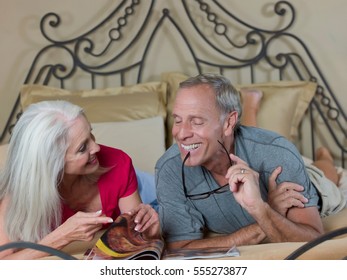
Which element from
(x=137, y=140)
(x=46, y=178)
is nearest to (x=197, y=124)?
(x=46, y=178)

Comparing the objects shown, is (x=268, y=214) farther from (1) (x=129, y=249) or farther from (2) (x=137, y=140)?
(2) (x=137, y=140)

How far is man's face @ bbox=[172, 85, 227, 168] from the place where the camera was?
165 cm

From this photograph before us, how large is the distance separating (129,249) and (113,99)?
1305mm

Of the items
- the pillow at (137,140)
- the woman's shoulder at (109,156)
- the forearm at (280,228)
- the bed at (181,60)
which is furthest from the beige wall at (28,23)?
the forearm at (280,228)

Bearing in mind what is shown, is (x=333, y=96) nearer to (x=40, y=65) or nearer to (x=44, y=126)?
(x=40, y=65)

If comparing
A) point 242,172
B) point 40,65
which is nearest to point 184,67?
point 40,65

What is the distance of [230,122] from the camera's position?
67.1 inches

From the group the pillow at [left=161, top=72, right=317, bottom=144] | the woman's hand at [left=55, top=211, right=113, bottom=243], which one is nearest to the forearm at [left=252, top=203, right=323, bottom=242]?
the woman's hand at [left=55, top=211, right=113, bottom=243]

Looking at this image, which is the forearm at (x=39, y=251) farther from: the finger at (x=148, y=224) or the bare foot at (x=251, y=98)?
the bare foot at (x=251, y=98)

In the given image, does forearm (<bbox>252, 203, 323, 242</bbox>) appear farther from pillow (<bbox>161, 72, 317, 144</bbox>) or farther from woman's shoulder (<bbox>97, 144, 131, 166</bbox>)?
pillow (<bbox>161, 72, 317, 144</bbox>)

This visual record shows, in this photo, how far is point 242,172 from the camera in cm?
152

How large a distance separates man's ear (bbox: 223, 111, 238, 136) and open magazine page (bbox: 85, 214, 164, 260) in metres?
0.38
